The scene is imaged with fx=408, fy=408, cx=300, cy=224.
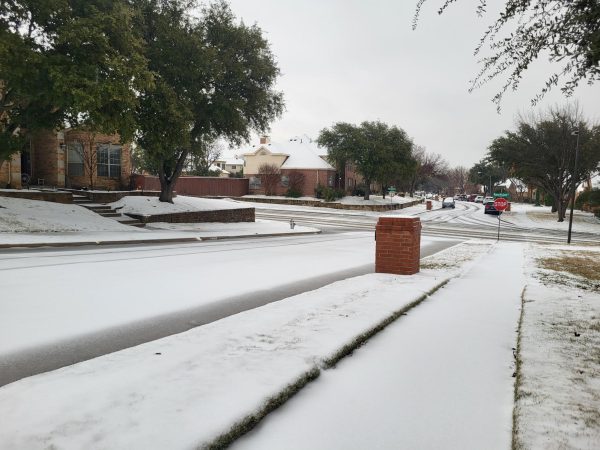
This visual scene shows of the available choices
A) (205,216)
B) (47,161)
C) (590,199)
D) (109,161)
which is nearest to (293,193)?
(109,161)

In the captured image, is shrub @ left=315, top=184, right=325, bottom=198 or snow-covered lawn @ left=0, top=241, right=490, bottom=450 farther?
shrub @ left=315, top=184, right=325, bottom=198

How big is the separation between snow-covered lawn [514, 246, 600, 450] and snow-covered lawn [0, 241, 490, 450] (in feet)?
5.04

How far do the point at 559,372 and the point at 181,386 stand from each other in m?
3.09

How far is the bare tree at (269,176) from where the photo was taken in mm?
54281

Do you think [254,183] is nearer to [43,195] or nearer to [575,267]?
[43,195]

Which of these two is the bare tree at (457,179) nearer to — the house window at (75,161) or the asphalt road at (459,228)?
the asphalt road at (459,228)

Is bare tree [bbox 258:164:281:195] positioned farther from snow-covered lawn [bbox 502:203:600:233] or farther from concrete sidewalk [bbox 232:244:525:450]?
concrete sidewalk [bbox 232:244:525:450]

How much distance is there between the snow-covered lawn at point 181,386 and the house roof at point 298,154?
2029 inches

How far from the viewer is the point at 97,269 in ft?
28.0

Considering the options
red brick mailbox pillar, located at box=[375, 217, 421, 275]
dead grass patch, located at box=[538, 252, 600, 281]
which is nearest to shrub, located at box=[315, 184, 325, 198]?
dead grass patch, located at box=[538, 252, 600, 281]

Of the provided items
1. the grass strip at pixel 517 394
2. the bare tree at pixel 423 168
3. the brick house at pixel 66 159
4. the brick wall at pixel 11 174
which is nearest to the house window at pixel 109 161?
the brick house at pixel 66 159

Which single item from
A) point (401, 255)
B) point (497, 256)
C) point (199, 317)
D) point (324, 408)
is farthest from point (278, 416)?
point (497, 256)

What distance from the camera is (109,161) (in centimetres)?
2838

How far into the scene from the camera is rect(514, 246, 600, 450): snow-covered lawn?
2543 mm
